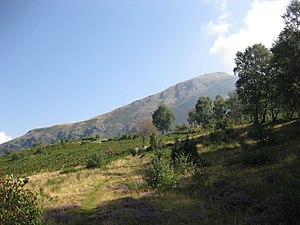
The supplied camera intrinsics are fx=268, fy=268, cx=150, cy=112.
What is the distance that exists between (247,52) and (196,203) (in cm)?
4825

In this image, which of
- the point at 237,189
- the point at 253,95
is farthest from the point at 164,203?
the point at 253,95

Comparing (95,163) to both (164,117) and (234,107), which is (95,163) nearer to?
(234,107)

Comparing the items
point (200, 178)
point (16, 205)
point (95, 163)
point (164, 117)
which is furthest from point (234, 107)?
point (16, 205)

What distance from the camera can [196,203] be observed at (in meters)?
13.0

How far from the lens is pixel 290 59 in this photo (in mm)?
34219

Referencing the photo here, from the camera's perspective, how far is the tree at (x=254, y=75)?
51656mm

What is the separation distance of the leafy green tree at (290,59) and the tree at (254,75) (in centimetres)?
1372

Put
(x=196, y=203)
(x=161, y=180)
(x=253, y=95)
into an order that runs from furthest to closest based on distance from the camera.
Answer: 1. (x=253, y=95)
2. (x=161, y=180)
3. (x=196, y=203)

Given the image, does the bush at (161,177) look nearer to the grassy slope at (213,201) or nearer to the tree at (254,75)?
the grassy slope at (213,201)

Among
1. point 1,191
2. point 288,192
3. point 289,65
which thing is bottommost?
point 288,192

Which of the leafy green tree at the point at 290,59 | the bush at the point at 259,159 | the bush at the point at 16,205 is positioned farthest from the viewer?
the leafy green tree at the point at 290,59

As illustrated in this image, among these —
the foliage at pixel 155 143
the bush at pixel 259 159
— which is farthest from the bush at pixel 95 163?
the bush at pixel 259 159

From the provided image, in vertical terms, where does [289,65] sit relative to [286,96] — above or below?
above

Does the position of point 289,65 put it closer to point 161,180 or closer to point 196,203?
point 161,180
